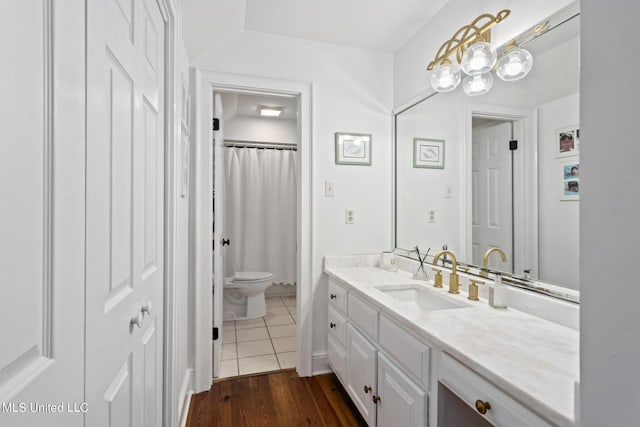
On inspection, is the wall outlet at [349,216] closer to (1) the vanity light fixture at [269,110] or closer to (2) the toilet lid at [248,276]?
(2) the toilet lid at [248,276]

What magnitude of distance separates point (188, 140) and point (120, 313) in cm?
140

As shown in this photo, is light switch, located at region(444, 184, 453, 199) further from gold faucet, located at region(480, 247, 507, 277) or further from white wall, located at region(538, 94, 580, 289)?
white wall, located at region(538, 94, 580, 289)

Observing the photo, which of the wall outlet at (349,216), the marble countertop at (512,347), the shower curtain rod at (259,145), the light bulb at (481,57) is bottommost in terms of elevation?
the marble countertop at (512,347)

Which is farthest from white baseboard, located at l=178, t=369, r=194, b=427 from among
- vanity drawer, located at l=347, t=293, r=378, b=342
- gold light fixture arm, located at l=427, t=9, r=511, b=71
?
gold light fixture arm, located at l=427, t=9, r=511, b=71

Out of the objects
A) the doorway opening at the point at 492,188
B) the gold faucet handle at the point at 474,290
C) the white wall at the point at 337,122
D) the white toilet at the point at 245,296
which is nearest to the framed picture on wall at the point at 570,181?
the doorway opening at the point at 492,188

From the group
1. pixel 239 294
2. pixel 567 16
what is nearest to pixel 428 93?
pixel 567 16

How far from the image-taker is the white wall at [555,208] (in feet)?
3.93

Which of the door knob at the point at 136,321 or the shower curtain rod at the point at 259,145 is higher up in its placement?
the shower curtain rod at the point at 259,145

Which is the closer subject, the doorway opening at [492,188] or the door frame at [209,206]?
the doorway opening at [492,188]

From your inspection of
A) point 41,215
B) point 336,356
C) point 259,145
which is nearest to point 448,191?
point 336,356

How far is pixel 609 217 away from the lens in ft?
1.21

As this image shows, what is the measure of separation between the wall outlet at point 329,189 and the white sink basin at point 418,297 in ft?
2.75

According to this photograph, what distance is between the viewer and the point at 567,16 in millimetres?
1229

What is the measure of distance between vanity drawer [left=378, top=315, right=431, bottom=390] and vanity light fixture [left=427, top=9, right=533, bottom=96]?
121 centimetres
